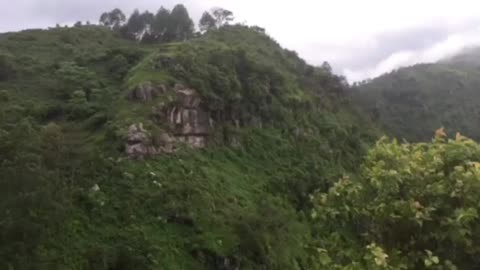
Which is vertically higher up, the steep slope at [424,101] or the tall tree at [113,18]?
the tall tree at [113,18]

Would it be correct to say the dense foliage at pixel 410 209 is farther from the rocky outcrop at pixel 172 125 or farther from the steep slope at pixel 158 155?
the rocky outcrop at pixel 172 125

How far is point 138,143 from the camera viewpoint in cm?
3556

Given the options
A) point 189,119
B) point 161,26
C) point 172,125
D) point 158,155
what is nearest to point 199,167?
point 158,155

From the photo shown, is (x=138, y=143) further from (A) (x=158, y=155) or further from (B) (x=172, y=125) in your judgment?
(B) (x=172, y=125)

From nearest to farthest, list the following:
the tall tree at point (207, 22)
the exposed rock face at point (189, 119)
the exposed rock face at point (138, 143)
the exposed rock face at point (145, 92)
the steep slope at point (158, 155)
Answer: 1. the steep slope at point (158, 155)
2. the exposed rock face at point (138, 143)
3. the exposed rock face at point (145, 92)
4. the exposed rock face at point (189, 119)
5. the tall tree at point (207, 22)

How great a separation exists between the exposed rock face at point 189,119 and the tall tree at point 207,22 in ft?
101

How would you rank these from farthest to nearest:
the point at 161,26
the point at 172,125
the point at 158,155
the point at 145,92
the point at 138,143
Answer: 1. the point at 161,26
2. the point at 145,92
3. the point at 172,125
4. the point at 158,155
5. the point at 138,143

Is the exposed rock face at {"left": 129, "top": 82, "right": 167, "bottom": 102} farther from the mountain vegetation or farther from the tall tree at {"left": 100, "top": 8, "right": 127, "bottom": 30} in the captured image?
the tall tree at {"left": 100, "top": 8, "right": 127, "bottom": 30}

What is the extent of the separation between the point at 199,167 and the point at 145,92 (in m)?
6.48

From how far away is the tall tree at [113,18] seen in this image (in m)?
73.3

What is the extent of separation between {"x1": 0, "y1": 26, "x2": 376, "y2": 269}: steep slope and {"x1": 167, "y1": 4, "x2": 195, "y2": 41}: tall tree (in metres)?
5.31

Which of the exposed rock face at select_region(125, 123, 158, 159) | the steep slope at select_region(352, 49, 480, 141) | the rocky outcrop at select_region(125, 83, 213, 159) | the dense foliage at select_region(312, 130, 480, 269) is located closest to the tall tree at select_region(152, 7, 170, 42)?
the rocky outcrop at select_region(125, 83, 213, 159)

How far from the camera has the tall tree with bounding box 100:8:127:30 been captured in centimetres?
7332

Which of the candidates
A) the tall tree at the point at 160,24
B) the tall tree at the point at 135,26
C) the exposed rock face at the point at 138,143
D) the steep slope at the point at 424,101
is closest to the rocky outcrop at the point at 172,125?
the exposed rock face at the point at 138,143
